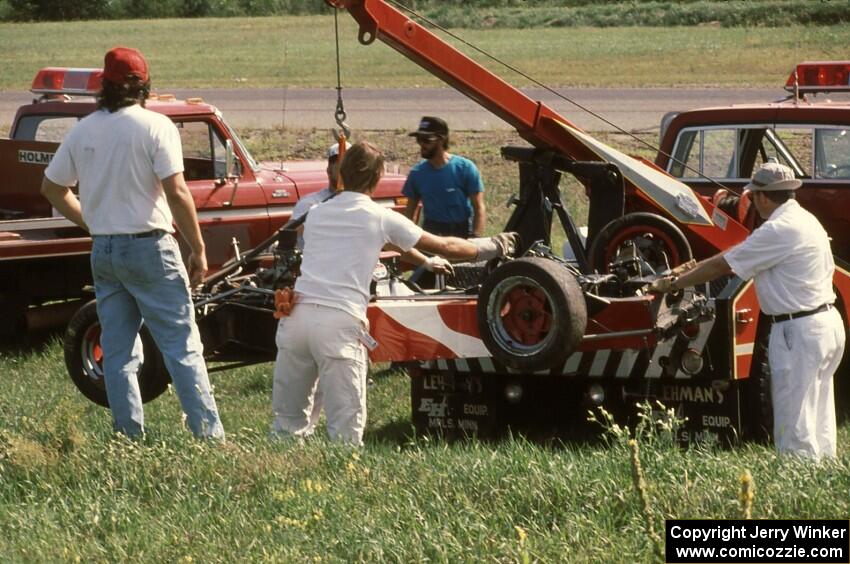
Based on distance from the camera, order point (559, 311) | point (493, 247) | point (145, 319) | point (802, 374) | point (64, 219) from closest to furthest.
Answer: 1. point (145, 319)
2. point (559, 311)
3. point (802, 374)
4. point (493, 247)
5. point (64, 219)

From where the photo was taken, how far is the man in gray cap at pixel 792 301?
7156mm

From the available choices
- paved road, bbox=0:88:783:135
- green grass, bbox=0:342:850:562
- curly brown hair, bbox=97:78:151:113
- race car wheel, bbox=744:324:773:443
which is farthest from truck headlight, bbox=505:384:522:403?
paved road, bbox=0:88:783:135

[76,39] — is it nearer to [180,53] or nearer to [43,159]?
[180,53]

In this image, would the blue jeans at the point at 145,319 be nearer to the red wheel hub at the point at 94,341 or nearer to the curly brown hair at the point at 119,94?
the curly brown hair at the point at 119,94

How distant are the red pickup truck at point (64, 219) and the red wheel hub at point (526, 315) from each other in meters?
3.86

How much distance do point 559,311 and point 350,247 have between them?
106 centimetres

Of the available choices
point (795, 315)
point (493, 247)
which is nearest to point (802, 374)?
point (795, 315)

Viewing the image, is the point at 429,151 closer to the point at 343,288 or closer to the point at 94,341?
the point at 94,341

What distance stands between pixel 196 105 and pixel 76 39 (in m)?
40.5

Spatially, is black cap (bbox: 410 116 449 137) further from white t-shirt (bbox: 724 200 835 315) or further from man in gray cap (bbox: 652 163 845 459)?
white t-shirt (bbox: 724 200 835 315)

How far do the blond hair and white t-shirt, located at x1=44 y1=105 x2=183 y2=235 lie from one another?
77 centimetres

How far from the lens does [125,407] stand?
→ 695 cm

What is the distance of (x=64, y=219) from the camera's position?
1105 centimetres

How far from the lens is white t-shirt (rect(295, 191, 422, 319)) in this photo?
666 centimetres
